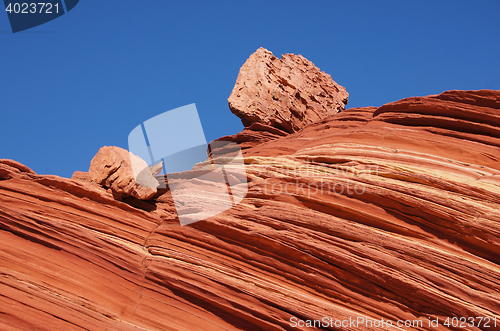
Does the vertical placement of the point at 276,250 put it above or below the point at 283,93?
below

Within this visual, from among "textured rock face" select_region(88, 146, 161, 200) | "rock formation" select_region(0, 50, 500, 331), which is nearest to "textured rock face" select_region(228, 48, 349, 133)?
"rock formation" select_region(0, 50, 500, 331)

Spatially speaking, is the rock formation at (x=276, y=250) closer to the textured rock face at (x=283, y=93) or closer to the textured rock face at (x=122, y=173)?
the textured rock face at (x=122, y=173)

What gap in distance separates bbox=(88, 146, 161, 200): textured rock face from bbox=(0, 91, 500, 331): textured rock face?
1.35 feet

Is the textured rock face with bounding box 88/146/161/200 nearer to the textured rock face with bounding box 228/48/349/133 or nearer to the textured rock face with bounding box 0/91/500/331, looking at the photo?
the textured rock face with bounding box 0/91/500/331

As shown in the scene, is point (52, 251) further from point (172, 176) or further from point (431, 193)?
point (431, 193)

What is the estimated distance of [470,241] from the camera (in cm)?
1036

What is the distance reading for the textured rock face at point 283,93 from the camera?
71.6ft

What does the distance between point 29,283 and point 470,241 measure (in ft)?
40.5

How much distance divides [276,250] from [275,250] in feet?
0.10

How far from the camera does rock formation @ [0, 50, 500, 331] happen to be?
9477 millimetres

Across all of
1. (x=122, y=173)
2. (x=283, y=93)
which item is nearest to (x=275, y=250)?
(x=122, y=173)

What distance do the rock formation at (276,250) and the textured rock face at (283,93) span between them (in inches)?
360

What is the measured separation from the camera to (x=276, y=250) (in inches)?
420

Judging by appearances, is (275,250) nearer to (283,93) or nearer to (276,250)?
(276,250)
